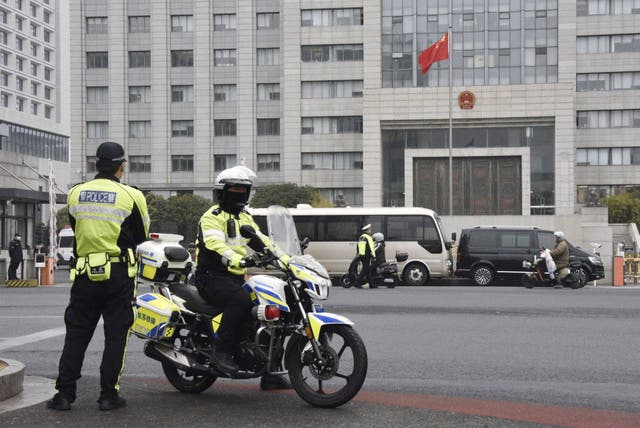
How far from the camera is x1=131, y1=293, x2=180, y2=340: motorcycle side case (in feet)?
21.7

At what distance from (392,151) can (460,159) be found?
5352mm

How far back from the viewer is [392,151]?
60.1m

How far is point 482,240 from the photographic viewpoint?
27.6 meters

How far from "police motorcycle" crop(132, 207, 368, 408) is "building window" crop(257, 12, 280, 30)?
6521 cm

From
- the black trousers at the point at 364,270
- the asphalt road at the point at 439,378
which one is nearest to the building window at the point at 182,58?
the black trousers at the point at 364,270

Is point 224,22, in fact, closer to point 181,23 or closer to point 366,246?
point 181,23

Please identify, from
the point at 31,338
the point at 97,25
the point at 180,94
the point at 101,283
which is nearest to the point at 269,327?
the point at 101,283

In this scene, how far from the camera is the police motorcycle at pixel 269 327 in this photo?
6098 mm

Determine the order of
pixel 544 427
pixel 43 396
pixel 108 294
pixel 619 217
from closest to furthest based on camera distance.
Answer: pixel 544 427
pixel 108 294
pixel 43 396
pixel 619 217

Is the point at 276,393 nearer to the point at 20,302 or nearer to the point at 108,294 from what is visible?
the point at 108,294

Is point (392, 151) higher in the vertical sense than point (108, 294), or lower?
higher

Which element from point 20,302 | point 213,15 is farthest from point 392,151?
point 20,302

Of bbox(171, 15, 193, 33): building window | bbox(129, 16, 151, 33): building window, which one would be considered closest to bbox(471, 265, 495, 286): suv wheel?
bbox(171, 15, 193, 33): building window

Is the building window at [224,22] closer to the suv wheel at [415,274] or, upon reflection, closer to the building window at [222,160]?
the building window at [222,160]
